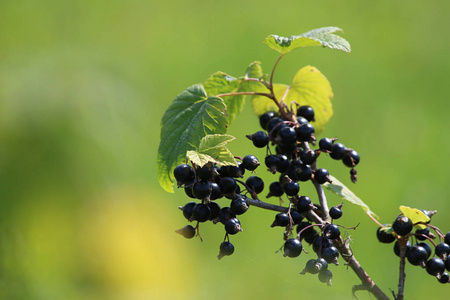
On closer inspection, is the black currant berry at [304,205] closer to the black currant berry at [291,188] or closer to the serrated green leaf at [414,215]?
the black currant berry at [291,188]

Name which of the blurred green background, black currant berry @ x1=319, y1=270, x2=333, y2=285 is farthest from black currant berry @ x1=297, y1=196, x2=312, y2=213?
the blurred green background

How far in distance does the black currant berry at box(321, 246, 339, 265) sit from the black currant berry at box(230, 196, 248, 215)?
0.14m

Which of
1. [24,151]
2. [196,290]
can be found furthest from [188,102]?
[196,290]

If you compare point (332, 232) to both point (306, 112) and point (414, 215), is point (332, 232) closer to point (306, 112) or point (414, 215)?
point (414, 215)

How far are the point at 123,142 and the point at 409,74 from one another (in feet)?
6.77

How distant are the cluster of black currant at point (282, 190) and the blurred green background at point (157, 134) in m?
0.17

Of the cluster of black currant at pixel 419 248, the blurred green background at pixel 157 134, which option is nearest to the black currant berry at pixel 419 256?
the cluster of black currant at pixel 419 248

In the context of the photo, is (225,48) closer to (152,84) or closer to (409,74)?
(152,84)

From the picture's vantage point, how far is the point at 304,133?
96 cm

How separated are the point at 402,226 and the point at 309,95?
424 mm

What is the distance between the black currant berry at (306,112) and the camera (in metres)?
1.13

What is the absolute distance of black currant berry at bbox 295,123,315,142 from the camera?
3.14 ft

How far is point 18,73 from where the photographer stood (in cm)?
174

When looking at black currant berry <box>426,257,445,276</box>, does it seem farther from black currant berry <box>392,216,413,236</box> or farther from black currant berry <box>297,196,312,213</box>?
black currant berry <box>297,196,312,213</box>
